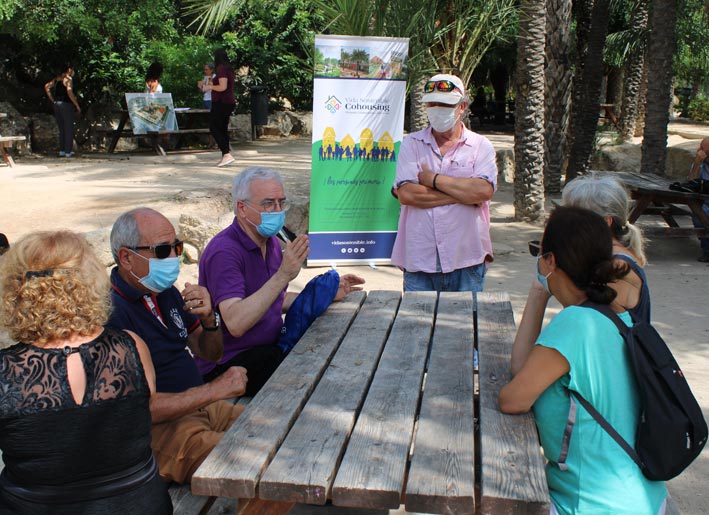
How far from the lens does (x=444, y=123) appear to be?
159 inches

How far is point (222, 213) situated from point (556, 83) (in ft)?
18.3

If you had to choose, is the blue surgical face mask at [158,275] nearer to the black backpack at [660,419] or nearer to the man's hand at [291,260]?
the man's hand at [291,260]

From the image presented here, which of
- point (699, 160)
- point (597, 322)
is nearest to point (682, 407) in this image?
point (597, 322)

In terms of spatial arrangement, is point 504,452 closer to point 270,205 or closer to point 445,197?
point 270,205

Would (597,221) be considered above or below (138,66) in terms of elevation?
below

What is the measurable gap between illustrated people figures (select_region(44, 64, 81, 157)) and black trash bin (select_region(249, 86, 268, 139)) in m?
4.45

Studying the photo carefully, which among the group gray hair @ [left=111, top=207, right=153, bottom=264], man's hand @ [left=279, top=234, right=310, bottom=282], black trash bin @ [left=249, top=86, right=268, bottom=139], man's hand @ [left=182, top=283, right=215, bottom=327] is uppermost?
black trash bin @ [left=249, top=86, right=268, bottom=139]

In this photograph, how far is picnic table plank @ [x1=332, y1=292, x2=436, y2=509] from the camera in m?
1.88

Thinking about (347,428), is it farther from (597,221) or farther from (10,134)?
(10,134)

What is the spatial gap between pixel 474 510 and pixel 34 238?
1333 mm

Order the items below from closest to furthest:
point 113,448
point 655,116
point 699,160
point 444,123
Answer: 1. point 113,448
2. point 444,123
3. point 699,160
4. point 655,116

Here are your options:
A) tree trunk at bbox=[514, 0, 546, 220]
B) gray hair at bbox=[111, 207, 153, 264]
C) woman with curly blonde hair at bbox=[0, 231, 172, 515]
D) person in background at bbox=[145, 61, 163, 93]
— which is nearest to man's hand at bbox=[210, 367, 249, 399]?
woman with curly blonde hair at bbox=[0, 231, 172, 515]

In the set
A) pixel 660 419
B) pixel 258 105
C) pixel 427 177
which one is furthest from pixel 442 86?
pixel 258 105

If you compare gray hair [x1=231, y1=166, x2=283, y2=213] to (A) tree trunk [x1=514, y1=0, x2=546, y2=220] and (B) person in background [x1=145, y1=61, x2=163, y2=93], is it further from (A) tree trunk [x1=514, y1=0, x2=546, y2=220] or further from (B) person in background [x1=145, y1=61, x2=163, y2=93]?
(B) person in background [x1=145, y1=61, x2=163, y2=93]
